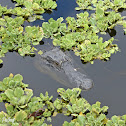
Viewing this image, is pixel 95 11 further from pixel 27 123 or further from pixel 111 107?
pixel 27 123

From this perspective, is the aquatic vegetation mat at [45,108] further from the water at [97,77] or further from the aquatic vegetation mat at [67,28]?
the aquatic vegetation mat at [67,28]

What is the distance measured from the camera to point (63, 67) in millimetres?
7289

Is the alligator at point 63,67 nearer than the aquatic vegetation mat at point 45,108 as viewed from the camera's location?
No

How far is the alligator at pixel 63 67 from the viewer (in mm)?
6867

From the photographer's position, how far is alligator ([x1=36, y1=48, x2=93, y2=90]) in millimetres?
6867

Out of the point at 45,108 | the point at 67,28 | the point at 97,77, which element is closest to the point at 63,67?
the point at 97,77

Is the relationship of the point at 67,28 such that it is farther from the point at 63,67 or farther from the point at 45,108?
the point at 45,108

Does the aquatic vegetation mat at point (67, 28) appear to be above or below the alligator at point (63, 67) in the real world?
above

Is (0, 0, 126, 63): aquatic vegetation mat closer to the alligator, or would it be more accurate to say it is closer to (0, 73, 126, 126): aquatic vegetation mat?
the alligator

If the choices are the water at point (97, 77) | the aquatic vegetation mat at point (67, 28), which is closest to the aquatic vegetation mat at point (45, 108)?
the water at point (97, 77)

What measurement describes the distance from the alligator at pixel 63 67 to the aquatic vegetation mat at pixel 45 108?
14.0 inches

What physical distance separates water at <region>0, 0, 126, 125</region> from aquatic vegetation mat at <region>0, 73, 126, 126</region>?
304 mm

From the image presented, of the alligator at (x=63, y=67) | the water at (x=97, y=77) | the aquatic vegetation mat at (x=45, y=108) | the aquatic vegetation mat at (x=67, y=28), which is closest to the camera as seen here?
the aquatic vegetation mat at (x=45, y=108)

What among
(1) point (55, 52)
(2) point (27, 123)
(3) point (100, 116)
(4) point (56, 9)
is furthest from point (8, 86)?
(4) point (56, 9)
